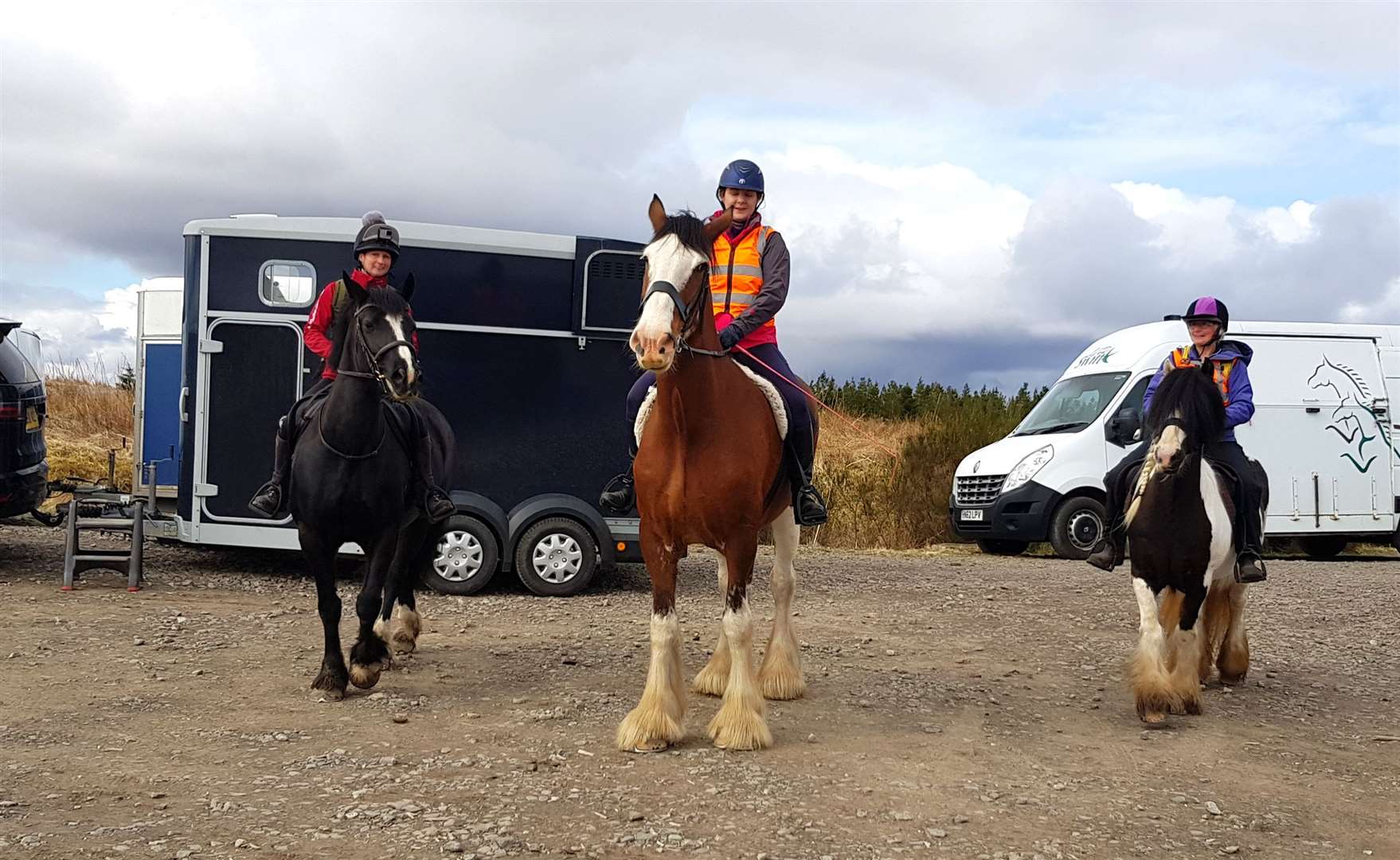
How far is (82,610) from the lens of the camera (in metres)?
8.71

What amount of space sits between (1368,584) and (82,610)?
12.5 meters

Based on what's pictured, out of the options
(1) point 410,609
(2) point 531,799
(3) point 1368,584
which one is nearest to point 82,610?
(1) point 410,609

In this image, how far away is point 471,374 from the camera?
10.5 metres

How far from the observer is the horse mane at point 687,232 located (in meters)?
5.15

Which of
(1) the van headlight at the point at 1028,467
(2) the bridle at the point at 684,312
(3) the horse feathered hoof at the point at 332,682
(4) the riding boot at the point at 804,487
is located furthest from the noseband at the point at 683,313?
(1) the van headlight at the point at 1028,467

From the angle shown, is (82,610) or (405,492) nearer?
(405,492)

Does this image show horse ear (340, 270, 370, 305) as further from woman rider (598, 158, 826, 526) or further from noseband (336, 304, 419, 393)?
woman rider (598, 158, 826, 526)

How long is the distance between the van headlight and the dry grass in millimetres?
10540

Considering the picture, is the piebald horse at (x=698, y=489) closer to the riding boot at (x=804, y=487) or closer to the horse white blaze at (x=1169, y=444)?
the riding boot at (x=804, y=487)

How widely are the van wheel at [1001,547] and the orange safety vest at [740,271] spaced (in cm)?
1022

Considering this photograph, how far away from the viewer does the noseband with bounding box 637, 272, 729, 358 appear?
4.94 m

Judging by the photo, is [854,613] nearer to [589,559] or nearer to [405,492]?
[589,559]

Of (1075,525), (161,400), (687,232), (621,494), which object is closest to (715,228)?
(687,232)

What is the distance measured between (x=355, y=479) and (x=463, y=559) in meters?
4.04
